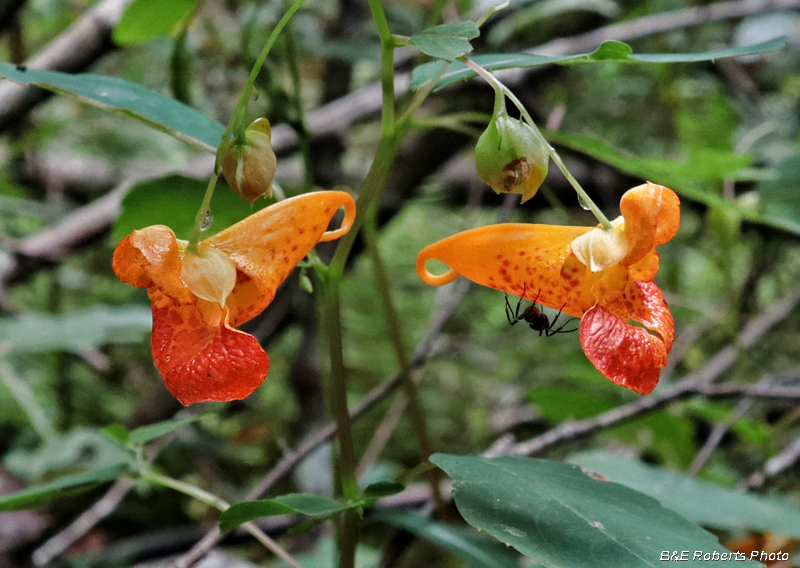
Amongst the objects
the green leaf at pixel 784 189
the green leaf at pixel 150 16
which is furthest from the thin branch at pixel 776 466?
the green leaf at pixel 150 16

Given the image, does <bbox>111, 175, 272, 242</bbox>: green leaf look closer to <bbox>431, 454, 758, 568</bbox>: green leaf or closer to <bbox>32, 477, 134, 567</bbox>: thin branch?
<bbox>32, 477, 134, 567</bbox>: thin branch

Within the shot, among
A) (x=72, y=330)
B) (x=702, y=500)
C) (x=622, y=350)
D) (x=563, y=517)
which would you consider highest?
(x=622, y=350)

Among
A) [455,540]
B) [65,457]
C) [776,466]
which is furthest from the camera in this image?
[65,457]

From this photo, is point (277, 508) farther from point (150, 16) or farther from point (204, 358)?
point (150, 16)

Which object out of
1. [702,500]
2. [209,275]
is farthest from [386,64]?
[702,500]

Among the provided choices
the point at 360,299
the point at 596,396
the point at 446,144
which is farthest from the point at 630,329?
the point at 360,299

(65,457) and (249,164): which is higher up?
(249,164)
